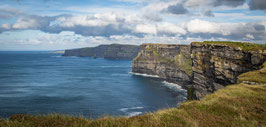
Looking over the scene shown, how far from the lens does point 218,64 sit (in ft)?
207

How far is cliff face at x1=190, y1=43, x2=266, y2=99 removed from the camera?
5341 cm

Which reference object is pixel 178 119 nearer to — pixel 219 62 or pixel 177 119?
pixel 177 119

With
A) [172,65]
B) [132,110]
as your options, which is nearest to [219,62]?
[132,110]

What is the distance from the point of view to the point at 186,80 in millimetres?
136375

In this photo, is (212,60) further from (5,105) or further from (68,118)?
(5,105)

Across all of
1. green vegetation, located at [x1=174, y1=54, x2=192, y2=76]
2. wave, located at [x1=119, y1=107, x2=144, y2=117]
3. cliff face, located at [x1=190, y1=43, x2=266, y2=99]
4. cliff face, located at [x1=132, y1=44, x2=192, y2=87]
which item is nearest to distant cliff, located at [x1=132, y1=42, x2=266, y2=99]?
cliff face, located at [x1=190, y1=43, x2=266, y2=99]

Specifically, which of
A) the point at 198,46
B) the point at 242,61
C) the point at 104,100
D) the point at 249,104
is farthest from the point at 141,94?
the point at 249,104

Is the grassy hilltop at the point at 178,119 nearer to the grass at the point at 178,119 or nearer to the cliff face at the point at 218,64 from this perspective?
the grass at the point at 178,119

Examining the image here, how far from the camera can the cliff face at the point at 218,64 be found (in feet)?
175

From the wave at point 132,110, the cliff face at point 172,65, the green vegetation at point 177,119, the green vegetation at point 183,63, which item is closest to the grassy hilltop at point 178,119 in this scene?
the green vegetation at point 177,119

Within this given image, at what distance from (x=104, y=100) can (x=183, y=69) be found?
267ft

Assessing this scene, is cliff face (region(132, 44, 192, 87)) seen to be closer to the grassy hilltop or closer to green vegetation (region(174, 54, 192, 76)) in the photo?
green vegetation (region(174, 54, 192, 76))

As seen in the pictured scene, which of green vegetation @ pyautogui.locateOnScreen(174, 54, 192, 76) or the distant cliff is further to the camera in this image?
green vegetation @ pyautogui.locateOnScreen(174, 54, 192, 76)

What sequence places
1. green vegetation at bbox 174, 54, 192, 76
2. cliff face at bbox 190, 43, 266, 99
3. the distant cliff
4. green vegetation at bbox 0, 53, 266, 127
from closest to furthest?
green vegetation at bbox 0, 53, 266, 127 → the distant cliff → cliff face at bbox 190, 43, 266, 99 → green vegetation at bbox 174, 54, 192, 76
